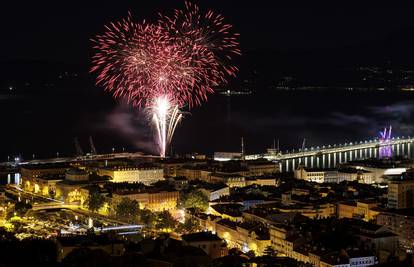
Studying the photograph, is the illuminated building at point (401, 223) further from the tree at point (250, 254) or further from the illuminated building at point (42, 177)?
the illuminated building at point (42, 177)

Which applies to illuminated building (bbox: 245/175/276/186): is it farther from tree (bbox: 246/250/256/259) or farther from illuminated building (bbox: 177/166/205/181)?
tree (bbox: 246/250/256/259)


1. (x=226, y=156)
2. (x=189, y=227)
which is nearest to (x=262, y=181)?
(x=226, y=156)

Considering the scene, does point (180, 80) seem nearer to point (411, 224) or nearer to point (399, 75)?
point (411, 224)

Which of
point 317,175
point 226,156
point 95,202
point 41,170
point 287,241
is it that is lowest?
point 287,241

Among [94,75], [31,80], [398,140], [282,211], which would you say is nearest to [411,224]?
[282,211]

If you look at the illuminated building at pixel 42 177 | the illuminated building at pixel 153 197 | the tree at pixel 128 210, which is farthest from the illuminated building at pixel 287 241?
the illuminated building at pixel 42 177

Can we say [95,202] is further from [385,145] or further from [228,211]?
[385,145]
